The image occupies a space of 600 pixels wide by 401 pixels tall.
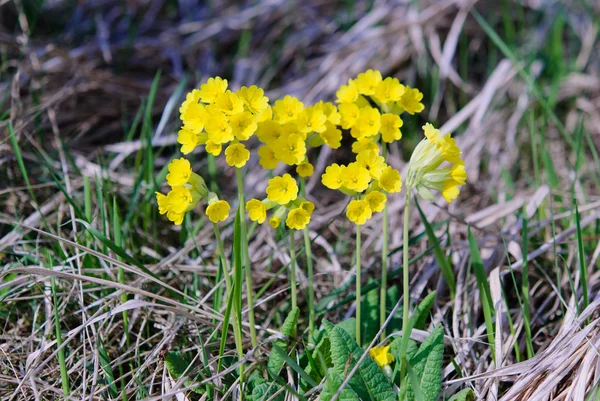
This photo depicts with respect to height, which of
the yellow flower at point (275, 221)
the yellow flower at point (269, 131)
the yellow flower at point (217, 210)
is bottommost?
the yellow flower at point (275, 221)

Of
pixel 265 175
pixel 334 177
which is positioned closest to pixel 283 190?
pixel 334 177

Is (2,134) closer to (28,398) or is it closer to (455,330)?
(28,398)

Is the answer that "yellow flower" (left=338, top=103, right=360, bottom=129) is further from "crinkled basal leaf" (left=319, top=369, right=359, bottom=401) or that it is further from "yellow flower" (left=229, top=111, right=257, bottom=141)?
"crinkled basal leaf" (left=319, top=369, right=359, bottom=401)

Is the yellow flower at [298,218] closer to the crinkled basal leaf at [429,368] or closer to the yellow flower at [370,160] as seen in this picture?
the yellow flower at [370,160]

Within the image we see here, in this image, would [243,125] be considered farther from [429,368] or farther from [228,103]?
[429,368]

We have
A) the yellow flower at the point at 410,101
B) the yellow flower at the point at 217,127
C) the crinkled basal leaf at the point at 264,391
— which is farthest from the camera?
the yellow flower at the point at 410,101

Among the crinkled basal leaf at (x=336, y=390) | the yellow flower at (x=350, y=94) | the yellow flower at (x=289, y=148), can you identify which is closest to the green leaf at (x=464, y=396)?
the crinkled basal leaf at (x=336, y=390)

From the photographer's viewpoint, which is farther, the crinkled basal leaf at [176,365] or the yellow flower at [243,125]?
A: the crinkled basal leaf at [176,365]

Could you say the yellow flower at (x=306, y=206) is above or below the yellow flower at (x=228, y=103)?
below
